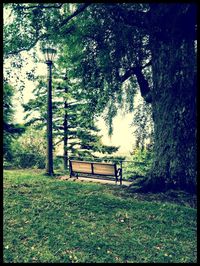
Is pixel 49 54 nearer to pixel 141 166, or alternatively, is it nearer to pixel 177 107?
pixel 177 107

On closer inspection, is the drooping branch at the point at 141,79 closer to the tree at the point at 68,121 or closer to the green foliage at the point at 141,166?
the green foliage at the point at 141,166

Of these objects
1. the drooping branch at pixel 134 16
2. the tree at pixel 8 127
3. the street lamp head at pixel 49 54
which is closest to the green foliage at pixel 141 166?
the street lamp head at pixel 49 54

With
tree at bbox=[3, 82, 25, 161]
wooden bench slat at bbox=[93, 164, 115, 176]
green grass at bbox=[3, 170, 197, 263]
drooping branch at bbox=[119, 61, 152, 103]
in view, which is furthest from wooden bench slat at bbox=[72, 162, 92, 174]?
tree at bbox=[3, 82, 25, 161]

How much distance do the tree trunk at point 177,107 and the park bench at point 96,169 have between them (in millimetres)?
1752

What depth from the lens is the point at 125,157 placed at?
70.1 feet

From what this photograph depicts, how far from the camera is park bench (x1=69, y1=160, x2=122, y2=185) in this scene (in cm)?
938

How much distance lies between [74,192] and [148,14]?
593 cm

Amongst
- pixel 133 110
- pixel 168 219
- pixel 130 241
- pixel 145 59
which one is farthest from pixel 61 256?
pixel 133 110

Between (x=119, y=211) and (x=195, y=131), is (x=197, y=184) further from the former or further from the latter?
(x=119, y=211)

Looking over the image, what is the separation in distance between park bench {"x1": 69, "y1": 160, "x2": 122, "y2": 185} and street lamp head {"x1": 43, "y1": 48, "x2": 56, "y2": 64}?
4348 mm

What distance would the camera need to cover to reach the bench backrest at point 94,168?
30.8 feet

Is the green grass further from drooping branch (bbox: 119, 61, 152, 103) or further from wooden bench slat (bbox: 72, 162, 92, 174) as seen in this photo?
drooping branch (bbox: 119, 61, 152, 103)

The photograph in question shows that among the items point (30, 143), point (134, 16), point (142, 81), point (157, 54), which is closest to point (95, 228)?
point (157, 54)

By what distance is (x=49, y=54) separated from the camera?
10.6 meters
